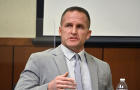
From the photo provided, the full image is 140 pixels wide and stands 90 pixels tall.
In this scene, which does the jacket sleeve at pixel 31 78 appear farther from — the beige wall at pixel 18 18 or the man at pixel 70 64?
the beige wall at pixel 18 18

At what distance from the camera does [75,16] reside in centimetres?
143

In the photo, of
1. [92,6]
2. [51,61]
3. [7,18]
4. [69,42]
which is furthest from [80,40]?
[7,18]

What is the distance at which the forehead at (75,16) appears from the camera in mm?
1430

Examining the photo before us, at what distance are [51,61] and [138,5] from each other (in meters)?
1.71

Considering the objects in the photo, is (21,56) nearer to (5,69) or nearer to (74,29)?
(5,69)

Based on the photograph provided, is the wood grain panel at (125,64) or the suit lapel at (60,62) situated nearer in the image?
the suit lapel at (60,62)

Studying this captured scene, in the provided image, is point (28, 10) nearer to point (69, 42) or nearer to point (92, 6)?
point (92, 6)

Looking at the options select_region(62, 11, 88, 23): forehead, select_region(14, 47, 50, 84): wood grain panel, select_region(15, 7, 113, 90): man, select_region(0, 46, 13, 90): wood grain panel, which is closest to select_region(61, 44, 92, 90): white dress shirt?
select_region(15, 7, 113, 90): man

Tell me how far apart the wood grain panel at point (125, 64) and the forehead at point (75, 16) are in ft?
4.31

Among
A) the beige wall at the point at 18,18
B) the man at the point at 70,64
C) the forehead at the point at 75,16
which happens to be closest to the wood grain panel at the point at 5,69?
the beige wall at the point at 18,18

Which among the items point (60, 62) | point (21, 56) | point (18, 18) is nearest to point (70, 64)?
point (60, 62)

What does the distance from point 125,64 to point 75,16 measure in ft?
4.88

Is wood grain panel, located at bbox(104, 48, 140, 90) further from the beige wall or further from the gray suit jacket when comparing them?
the gray suit jacket

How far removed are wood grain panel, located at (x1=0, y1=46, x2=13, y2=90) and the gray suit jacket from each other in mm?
1320
